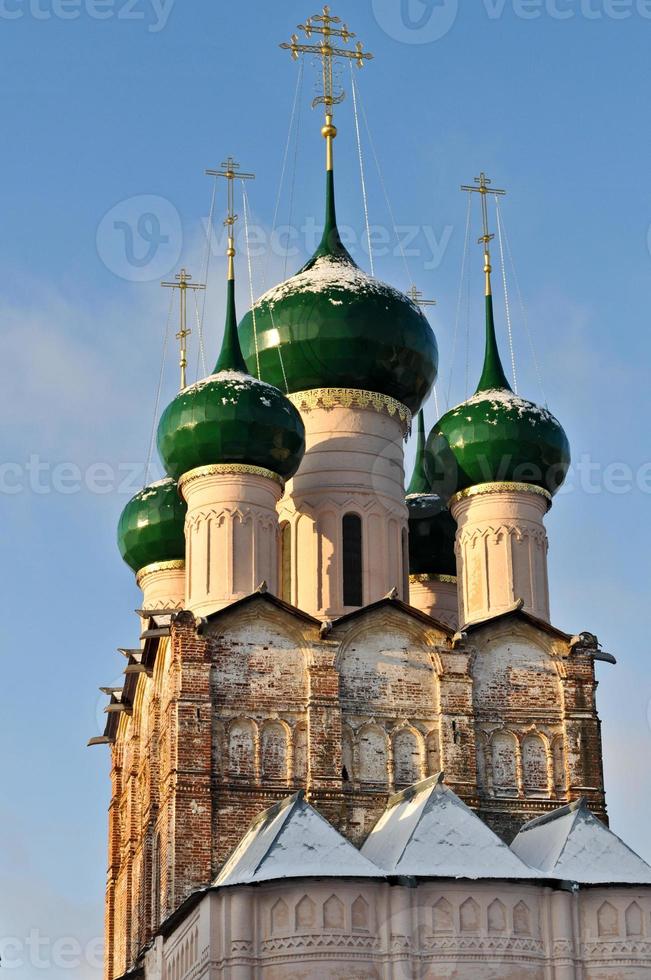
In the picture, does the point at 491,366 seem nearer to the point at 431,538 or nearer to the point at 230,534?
the point at 431,538

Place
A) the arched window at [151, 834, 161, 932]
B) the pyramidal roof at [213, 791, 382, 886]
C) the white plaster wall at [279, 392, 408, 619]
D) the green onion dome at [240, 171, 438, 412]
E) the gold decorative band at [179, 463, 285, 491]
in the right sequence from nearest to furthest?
the pyramidal roof at [213, 791, 382, 886] < the arched window at [151, 834, 161, 932] < the gold decorative band at [179, 463, 285, 491] < the white plaster wall at [279, 392, 408, 619] < the green onion dome at [240, 171, 438, 412]

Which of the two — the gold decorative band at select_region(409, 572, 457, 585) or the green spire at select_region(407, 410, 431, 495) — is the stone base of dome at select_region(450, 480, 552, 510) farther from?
the green spire at select_region(407, 410, 431, 495)

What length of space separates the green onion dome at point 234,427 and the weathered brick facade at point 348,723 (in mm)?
2015

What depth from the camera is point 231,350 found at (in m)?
22.1

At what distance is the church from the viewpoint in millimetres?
17141

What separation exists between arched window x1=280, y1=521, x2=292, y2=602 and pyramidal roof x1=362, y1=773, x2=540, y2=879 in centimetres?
375

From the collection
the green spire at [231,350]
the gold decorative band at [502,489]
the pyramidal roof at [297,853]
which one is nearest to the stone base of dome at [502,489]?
the gold decorative band at [502,489]

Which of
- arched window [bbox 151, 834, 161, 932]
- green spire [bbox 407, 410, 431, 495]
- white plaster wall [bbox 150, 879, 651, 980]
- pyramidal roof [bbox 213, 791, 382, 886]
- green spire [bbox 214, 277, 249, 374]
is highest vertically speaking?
green spire [bbox 407, 410, 431, 495]

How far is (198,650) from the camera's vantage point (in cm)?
1952

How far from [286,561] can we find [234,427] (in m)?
1.88

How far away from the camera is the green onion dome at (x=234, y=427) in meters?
21.0

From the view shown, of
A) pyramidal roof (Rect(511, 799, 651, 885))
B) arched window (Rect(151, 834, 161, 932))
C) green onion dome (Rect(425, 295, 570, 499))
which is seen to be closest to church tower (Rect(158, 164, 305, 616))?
green onion dome (Rect(425, 295, 570, 499))

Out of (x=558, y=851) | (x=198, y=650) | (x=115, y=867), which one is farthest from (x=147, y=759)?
(x=558, y=851)

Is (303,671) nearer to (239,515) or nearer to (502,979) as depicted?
(239,515)
